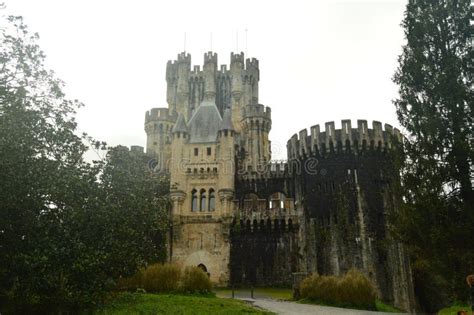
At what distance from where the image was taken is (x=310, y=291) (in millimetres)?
26953

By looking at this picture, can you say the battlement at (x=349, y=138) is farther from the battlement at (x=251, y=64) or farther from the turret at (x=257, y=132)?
the battlement at (x=251, y=64)

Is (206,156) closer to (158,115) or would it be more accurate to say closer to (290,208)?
(290,208)

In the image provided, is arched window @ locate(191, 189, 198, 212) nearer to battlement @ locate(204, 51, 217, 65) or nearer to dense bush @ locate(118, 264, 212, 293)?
dense bush @ locate(118, 264, 212, 293)

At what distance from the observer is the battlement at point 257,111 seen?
51.6 m

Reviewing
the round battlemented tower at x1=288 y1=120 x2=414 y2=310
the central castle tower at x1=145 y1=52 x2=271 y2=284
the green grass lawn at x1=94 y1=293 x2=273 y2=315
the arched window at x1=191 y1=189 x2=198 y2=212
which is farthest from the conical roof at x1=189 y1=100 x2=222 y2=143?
the green grass lawn at x1=94 y1=293 x2=273 y2=315

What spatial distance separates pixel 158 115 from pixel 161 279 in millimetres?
27132

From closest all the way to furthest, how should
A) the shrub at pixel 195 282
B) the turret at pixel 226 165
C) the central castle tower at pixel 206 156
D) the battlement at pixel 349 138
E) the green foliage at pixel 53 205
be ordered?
the green foliage at pixel 53 205 < the shrub at pixel 195 282 < the battlement at pixel 349 138 < the central castle tower at pixel 206 156 < the turret at pixel 226 165

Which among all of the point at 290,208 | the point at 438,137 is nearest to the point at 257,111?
the point at 290,208

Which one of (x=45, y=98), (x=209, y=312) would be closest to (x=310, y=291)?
(x=209, y=312)

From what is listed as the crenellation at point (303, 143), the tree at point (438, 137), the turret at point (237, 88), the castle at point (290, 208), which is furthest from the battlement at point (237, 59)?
the tree at point (438, 137)

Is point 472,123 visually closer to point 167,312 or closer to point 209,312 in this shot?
point 209,312

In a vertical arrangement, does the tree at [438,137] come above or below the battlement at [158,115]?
below

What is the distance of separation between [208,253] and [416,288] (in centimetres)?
1861

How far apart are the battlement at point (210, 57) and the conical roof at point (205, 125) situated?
10.3m
